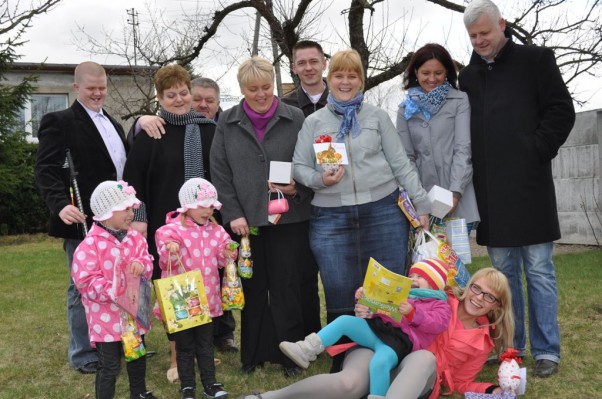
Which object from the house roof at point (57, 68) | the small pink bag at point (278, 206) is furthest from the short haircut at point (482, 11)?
the house roof at point (57, 68)

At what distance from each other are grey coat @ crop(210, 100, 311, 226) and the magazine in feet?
2.96

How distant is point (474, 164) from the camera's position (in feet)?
14.1

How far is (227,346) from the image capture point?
512 cm

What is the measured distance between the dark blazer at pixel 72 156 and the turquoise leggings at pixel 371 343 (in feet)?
6.63

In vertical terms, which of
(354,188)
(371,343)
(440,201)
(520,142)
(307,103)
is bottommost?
(371,343)

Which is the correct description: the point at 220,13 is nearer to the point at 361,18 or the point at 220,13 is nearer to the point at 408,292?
the point at 361,18

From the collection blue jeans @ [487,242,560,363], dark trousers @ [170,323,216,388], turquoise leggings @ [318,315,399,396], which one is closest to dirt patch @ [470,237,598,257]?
blue jeans @ [487,242,560,363]

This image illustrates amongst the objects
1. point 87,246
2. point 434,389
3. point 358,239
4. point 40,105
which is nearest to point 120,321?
point 87,246

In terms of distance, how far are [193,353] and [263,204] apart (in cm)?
101

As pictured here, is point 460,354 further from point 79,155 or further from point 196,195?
point 79,155

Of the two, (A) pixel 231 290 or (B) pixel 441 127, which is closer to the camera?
(A) pixel 231 290

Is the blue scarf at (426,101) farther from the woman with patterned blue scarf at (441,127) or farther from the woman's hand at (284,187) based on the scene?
the woman's hand at (284,187)

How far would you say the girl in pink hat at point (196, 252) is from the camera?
387cm

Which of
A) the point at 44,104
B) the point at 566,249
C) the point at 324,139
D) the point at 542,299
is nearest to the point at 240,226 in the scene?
the point at 324,139
